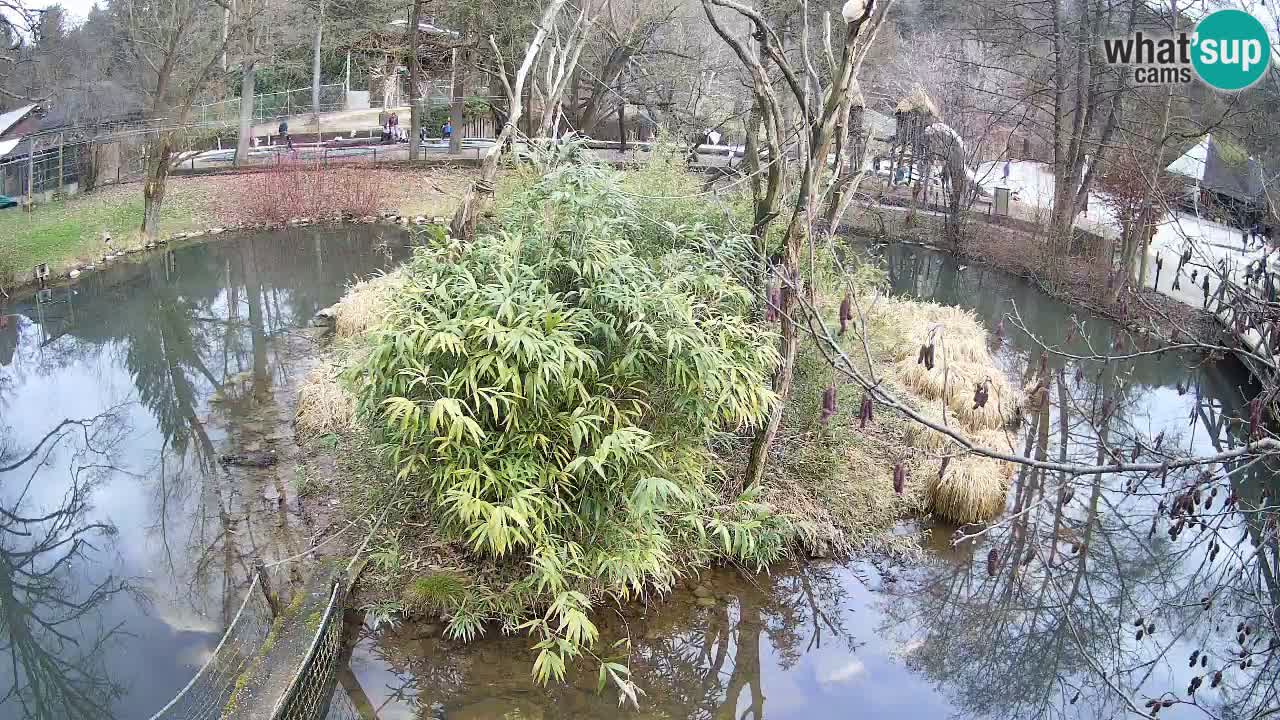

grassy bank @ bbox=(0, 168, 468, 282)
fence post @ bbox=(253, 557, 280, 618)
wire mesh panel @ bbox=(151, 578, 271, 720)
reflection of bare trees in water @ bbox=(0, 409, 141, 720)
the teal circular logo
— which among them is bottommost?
reflection of bare trees in water @ bbox=(0, 409, 141, 720)

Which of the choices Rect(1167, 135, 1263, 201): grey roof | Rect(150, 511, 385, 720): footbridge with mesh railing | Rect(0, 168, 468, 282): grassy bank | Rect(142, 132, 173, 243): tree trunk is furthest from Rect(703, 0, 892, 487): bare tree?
Rect(142, 132, 173, 243): tree trunk

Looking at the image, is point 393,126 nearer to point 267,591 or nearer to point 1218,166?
point 1218,166

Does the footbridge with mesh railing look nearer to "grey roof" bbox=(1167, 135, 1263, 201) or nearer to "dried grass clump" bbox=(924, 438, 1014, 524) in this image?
"dried grass clump" bbox=(924, 438, 1014, 524)

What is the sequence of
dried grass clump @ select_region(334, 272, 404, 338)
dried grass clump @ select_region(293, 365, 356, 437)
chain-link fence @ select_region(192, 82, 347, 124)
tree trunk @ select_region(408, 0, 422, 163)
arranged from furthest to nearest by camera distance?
1. chain-link fence @ select_region(192, 82, 347, 124)
2. tree trunk @ select_region(408, 0, 422, 163)
3. dried grass clump @ select_region(334, 272, 404, 338)
4. dried grass clump @ select_region(293, 365, 356, 437)

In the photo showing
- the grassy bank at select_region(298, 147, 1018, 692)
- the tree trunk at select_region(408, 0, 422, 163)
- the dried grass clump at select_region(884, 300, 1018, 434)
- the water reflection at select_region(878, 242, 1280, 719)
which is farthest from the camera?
the tree trunk at select_region(408, 0, 422, 163)

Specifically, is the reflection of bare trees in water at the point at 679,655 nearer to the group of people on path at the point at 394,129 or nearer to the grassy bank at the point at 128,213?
the grassy bank at the point at 128,213

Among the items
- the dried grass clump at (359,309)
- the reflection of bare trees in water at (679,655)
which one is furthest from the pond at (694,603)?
the dried grass clump at (359,309)

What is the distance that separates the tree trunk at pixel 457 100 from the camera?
20734mm

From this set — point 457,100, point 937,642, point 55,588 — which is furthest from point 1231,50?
point 457,100

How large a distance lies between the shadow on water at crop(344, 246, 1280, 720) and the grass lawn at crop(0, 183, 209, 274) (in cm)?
1002

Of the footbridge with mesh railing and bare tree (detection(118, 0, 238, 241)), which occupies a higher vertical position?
bare tree (detection(118, 0, 238, 241))

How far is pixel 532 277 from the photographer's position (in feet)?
17.8

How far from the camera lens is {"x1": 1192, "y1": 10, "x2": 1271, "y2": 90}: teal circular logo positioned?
9000mm

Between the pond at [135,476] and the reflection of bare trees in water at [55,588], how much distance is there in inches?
0.5
